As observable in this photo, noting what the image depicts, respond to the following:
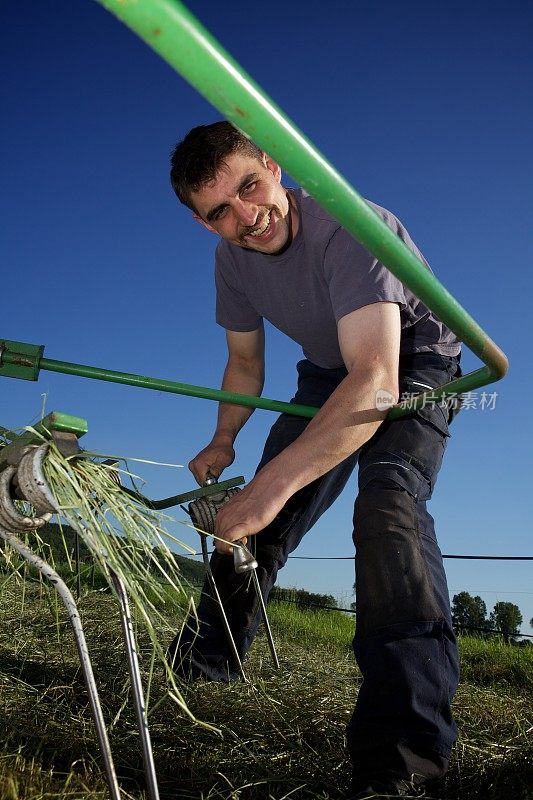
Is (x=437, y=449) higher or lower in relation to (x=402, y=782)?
higher

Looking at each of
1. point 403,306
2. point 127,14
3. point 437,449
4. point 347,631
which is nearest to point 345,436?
point 437,449

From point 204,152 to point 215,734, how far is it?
1578 millimetres

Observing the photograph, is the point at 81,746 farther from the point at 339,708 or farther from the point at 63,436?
the point at 63,436

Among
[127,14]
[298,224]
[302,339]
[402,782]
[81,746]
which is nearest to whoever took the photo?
[127,14]

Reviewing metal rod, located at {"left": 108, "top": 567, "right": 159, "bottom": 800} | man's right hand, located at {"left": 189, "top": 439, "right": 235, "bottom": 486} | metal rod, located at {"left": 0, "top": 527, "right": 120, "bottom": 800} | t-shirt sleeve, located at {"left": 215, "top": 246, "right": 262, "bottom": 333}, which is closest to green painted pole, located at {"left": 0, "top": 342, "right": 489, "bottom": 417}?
man's right hand, located at {"left": 189, "top": 439, "right": 235, "bottom": 486}

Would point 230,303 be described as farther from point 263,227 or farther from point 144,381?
point 144,381

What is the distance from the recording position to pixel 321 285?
2264 mm

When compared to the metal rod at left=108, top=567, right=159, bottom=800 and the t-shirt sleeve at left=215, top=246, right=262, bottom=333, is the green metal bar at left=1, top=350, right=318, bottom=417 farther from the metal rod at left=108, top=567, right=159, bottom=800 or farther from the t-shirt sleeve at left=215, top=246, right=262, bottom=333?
the metal rod at left=108, top=567, right=159, bottom=800

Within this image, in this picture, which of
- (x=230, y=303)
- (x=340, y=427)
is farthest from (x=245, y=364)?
(x=340, y=427)

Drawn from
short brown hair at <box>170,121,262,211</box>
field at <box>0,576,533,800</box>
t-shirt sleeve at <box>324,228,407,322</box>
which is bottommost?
field at <box>0,576,533,800</box>

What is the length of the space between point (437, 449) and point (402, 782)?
862 mm

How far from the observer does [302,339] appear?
2459mm

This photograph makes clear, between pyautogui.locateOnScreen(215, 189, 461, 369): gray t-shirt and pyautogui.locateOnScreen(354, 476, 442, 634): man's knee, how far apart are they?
1.85 feet

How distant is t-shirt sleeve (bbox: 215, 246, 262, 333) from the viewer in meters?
2.63
